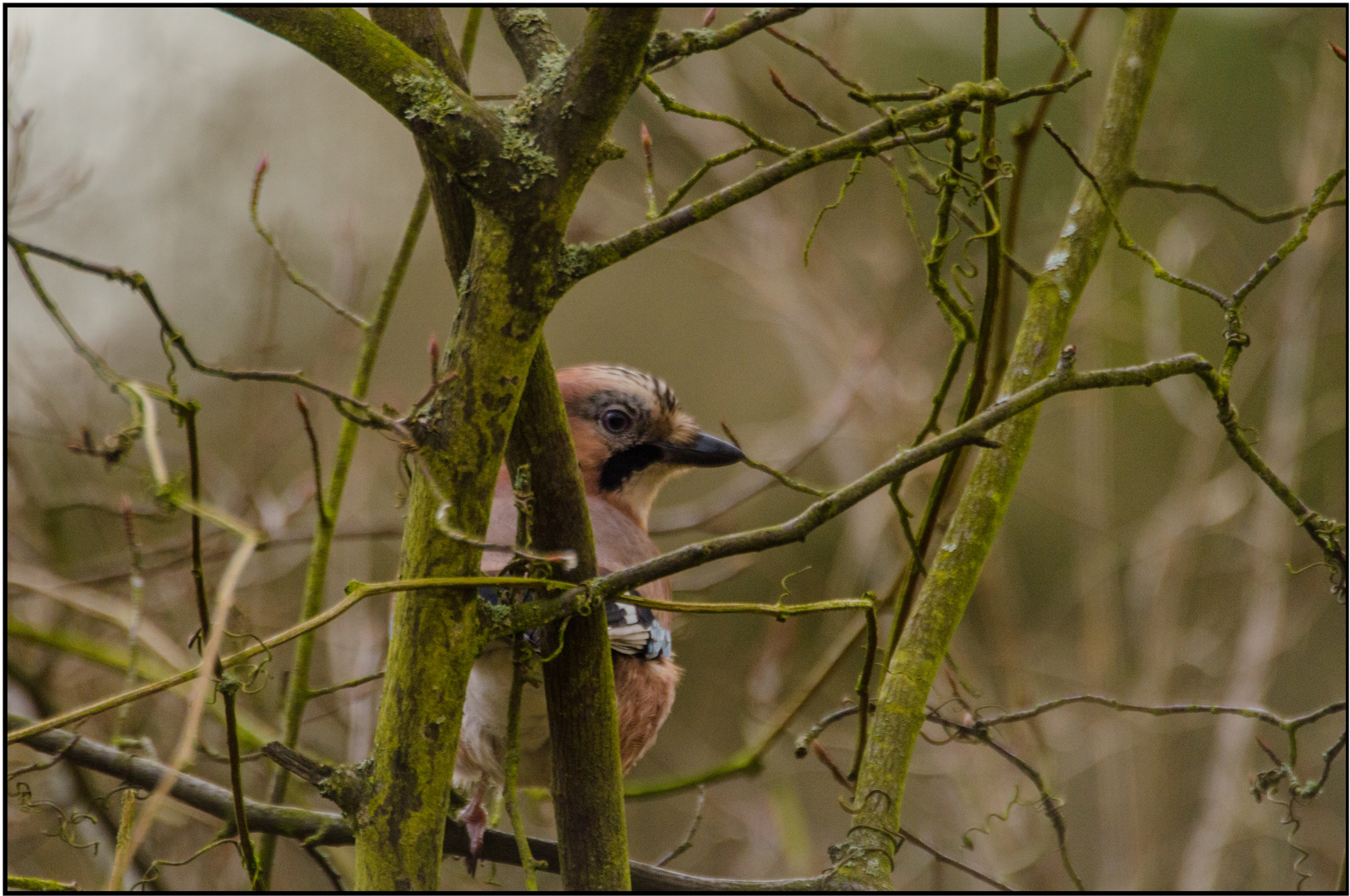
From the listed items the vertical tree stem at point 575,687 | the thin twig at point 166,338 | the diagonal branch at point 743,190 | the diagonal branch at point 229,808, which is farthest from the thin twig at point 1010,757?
the thin twig at point 166,338

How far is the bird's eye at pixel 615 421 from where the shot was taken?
11.3 ft

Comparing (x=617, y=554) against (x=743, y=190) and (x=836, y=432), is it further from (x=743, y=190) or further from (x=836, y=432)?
(x=743, y=190)

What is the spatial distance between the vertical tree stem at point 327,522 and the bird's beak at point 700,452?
127 centimetres

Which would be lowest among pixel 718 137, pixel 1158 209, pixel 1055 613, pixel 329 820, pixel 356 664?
pixel 329 820

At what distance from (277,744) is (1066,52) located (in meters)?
1.50

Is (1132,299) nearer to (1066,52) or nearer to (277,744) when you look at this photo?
(1066,52)

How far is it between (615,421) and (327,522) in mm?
1371

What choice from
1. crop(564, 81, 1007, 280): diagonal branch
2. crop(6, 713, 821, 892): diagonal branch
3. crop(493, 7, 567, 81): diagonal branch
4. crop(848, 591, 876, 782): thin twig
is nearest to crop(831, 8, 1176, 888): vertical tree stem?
crop(848, 591, 876, 782): thin twig

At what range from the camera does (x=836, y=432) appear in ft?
14.1

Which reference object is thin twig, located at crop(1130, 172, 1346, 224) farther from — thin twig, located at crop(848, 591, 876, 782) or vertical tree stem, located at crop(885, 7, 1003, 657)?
thin twig, located at crop(848, 591, 876, 782)

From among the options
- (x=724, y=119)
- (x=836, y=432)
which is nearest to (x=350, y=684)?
(x=724, y=119)

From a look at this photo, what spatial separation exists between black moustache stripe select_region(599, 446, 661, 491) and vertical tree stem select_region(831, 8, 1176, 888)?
1.59 metres

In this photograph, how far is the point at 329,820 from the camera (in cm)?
175

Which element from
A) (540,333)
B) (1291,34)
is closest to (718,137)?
(1291,34)
